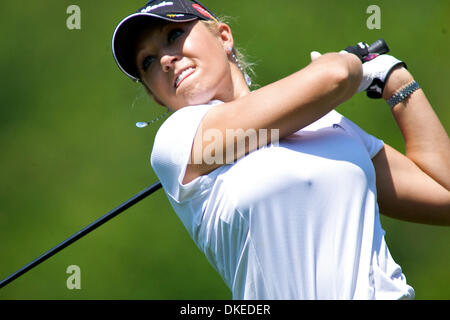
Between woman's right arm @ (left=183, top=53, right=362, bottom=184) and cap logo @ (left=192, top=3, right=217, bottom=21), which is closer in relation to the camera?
woman's right arm @ (left=183, top=53, right=362, bottom=184)

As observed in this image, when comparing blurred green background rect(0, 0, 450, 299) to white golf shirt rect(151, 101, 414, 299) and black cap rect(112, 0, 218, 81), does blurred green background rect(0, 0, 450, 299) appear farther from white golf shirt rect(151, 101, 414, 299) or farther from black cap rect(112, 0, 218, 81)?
white golf shirt rect(151, 101, 414, 299)

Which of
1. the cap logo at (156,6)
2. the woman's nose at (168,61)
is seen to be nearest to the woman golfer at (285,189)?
the woman's nose at (168,61)

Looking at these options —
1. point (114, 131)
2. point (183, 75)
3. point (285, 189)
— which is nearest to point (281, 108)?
point (285, 189)

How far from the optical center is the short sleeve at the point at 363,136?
133 cm

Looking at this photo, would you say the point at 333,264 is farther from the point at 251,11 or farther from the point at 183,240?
the point at 251,11

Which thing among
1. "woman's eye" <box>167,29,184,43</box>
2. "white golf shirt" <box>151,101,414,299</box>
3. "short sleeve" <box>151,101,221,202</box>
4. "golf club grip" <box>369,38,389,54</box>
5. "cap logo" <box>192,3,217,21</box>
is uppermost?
"cap logo" <box>192,3,217,21</box>

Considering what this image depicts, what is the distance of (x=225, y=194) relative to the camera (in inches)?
46.1

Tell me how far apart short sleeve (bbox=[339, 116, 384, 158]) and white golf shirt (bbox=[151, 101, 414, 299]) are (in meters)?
0.10

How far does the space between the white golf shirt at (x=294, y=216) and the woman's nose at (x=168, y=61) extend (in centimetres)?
17

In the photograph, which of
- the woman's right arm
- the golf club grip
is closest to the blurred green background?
the golf club grip

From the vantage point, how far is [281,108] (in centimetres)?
117

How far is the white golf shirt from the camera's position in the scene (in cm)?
115

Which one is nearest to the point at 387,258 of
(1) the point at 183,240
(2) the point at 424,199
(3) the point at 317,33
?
(2) the point at 424,199

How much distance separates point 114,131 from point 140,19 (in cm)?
228
